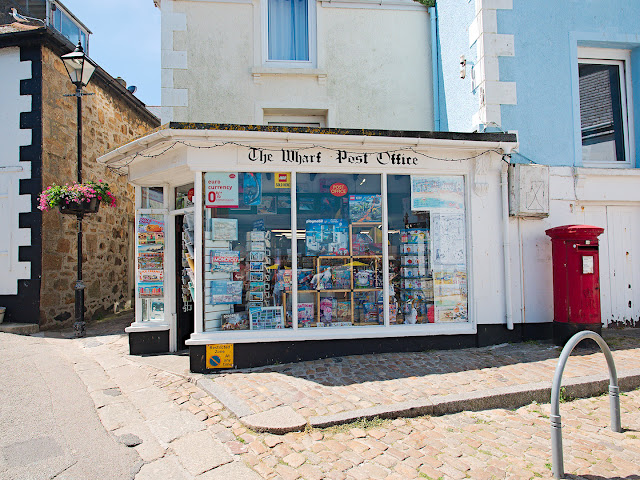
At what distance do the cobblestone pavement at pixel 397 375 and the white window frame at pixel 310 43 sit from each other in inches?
228

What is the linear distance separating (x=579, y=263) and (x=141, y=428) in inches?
246

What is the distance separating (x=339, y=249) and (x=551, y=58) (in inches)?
199

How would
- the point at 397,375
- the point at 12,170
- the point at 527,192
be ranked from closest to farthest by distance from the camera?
1. the point at 397,375
2. the point at 527,192
3. the point at 12,170

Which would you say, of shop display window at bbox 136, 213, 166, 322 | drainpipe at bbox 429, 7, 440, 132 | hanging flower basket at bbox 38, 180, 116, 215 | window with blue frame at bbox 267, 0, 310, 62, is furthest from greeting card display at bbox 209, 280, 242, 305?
drainpipe at bbox 429, 7, 440, 132

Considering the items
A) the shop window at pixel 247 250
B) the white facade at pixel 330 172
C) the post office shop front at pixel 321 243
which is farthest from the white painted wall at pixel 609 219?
the shop window at pixel 247 250

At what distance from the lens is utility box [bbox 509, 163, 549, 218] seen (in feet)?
21.3

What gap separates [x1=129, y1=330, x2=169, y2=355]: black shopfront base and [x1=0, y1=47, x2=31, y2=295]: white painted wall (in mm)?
3874

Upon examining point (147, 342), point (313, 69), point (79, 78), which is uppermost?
point (79, 78)

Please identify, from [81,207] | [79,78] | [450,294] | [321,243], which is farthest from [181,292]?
[79,78]

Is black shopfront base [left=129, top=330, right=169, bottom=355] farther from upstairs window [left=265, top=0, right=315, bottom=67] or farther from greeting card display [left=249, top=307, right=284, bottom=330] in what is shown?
upstairs window [left=265, top=0, right=315, bottom=67]

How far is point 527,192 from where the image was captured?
6.54 metres

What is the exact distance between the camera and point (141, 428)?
13.4ft

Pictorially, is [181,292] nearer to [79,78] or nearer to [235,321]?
[235,321]

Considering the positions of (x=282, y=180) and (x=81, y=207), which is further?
(x=81, y=207)
